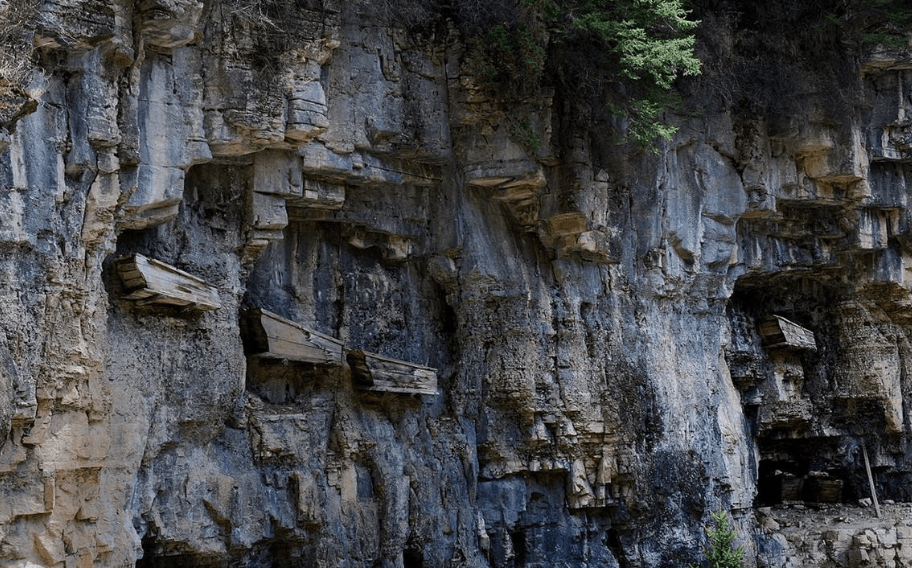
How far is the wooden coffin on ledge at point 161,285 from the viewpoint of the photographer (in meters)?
10.4

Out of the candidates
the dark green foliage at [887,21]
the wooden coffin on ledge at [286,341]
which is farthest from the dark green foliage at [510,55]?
the dark green foliage at [887,21]

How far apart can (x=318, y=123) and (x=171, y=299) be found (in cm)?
237

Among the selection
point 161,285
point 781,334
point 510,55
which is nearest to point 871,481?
point 781,334

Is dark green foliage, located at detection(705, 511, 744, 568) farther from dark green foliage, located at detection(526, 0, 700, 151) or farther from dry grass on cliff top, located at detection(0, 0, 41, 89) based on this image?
dry grass on cliff top, located at detection(0, 0, 41, 89)

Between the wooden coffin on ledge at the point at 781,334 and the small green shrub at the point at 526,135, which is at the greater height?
the small green shrub at the point at 526,135

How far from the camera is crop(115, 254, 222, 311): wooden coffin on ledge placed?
10.4 meters

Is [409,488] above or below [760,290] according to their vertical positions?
below

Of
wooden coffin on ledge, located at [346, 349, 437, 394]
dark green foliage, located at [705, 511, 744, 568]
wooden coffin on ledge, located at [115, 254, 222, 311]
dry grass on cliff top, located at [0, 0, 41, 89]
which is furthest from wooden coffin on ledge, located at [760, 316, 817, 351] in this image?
dry grass on cliff top, located at [0, 0, 41, 89]

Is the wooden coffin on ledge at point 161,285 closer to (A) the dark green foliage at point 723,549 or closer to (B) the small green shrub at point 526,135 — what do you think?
(B) the small green shrub at point 526,135

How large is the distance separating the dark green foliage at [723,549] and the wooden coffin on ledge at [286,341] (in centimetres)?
546

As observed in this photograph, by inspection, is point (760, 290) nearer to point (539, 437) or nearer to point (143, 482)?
point (539, 437)

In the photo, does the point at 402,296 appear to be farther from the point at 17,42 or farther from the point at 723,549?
the point at 17,42

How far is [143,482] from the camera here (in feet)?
34.6

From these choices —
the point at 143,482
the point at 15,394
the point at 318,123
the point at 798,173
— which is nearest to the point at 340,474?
the point at 143,482
